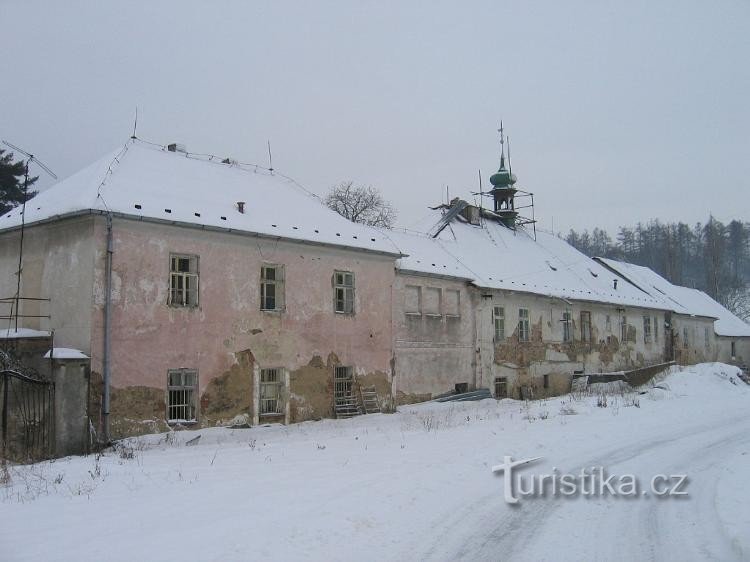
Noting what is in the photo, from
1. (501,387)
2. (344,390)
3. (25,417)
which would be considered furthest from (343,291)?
(25,417)

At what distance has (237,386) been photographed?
58.2 feet

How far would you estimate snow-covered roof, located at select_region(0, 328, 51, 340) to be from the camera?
15.4 m

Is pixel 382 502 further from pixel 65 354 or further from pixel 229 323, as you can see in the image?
pixel 229 323

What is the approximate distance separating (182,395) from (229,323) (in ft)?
7.11

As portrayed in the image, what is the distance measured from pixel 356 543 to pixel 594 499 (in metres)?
3.55

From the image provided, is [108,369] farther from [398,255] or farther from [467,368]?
[467,368]

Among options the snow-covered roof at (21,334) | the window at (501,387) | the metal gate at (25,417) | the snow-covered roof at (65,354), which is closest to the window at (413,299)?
the window at (501,387)

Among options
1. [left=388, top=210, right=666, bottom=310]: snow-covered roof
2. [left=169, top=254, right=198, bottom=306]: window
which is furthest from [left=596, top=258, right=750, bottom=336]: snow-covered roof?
[left=169, top=254, right=198, bottom=306]: window

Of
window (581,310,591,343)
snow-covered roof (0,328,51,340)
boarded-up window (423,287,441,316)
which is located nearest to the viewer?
snow-covered roof (0,328,51,340)

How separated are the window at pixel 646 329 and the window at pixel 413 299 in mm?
18794

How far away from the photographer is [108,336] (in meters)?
15.4

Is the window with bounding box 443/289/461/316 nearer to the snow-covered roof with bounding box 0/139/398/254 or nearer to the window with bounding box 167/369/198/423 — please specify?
the snow-covered roof with bounding box 0/139/398/254

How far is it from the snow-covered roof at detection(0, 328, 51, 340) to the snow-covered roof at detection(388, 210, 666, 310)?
36.6ft

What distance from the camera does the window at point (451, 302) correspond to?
24.9 metres
